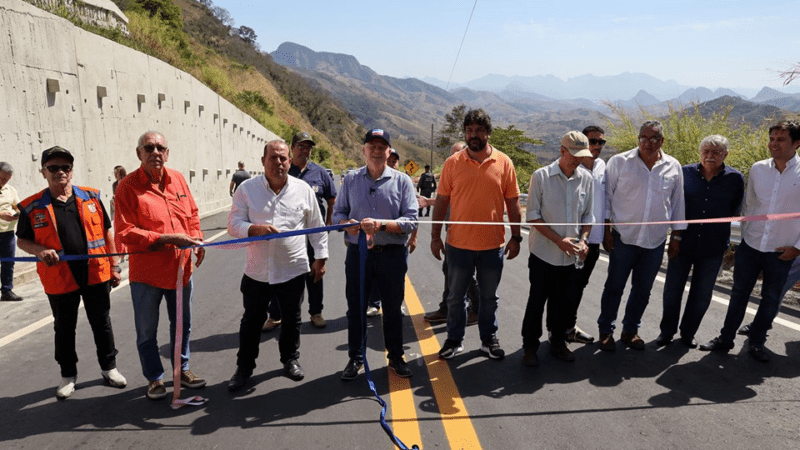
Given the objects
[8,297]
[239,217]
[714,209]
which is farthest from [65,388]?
[714,209]

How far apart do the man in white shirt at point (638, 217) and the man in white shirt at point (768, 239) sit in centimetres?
67

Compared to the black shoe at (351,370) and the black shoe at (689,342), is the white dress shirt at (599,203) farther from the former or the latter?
the black shoe at (351,370)

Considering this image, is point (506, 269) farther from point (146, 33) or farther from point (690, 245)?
point (146, 33)

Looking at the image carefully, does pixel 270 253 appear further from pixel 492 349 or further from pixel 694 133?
pixel 694 133

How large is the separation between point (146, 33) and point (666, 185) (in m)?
22.4

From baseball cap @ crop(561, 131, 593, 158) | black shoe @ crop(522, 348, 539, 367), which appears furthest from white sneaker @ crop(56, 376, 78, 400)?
baseball cap @ crop(561, 131, 593, 158)

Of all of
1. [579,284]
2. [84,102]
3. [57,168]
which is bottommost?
[579,284]

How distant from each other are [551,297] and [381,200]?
1779mm

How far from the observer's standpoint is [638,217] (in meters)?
4.52

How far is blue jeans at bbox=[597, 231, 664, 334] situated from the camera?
15.0 ft

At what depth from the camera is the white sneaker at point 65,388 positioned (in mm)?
3541

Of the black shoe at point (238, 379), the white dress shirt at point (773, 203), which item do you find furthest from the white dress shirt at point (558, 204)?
the black shoe at point (238, 379)

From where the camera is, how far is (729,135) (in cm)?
1053

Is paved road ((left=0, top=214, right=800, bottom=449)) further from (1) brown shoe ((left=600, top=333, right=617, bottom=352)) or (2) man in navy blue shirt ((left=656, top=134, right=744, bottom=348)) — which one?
(2) man in navy blue shirt ((left=656, top=134, right=744, bottom=348))
